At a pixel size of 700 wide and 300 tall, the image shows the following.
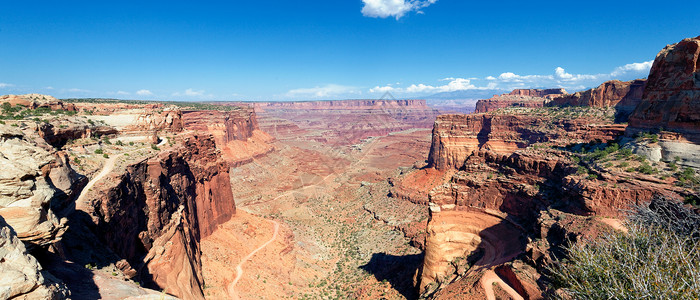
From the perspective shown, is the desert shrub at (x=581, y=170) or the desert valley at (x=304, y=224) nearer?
the desert valley at (x=304, y=224)

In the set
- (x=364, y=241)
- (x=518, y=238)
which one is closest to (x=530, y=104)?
(x=364, y=241)

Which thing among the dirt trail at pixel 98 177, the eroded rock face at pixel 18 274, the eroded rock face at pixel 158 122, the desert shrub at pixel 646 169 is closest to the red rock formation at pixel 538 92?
the desert shrub at pixel 646 169

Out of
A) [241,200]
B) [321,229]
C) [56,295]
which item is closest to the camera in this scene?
[56,295]

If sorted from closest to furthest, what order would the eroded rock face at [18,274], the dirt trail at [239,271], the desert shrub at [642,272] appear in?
the eroded rock face at [18,274] → the desert shrub at [642,272] → the dirt trail at [239,271]

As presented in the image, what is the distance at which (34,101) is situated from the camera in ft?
105

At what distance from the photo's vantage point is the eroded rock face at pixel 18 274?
5659 mm

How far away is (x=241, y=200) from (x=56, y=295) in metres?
62.3

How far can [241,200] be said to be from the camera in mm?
65875

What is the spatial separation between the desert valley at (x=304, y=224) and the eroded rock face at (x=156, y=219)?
118 millimetres

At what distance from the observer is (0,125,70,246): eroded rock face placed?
24.3 ft

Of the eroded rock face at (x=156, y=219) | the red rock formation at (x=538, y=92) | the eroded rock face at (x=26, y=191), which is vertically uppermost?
the red rock formation at (x=538, y=92)

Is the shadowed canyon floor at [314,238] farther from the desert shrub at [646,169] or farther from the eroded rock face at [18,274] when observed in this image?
the eroded rock face at [18,274]

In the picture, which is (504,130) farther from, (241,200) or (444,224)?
(241,200)

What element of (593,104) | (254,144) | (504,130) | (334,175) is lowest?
(334,175)
